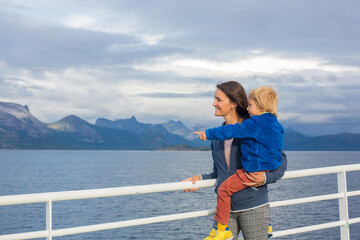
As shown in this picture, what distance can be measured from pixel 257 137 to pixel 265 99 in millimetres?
292

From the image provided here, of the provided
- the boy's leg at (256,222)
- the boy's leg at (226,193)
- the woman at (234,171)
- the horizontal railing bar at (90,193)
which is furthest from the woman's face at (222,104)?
the boy's leg at (256,222)

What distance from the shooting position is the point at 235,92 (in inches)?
105

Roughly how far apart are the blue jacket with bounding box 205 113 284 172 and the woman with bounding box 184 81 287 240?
0.33 feet

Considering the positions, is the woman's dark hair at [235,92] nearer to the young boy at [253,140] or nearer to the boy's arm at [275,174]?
the young boy at [253,140]

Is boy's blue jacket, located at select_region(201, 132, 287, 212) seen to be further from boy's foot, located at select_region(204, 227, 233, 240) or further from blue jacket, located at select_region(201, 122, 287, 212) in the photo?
boy's foot, located at select_region(204, 227, 233, 240)

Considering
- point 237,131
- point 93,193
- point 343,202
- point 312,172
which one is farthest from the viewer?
point 343,202

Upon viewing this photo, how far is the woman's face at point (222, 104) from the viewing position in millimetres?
2686

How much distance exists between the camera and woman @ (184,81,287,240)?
262 cm

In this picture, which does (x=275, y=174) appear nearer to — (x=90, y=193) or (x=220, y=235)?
(x=220, y=235)

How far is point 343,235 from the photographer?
378cm

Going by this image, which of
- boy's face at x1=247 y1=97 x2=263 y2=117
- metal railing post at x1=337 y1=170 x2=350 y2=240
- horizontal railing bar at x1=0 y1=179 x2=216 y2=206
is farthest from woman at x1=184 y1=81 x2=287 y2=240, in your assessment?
metal railing post at x1=337 y1=170 x2=350 y2=240

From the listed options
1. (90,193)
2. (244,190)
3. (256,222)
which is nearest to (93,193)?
(90,193)

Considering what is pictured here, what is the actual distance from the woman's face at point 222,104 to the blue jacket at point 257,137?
0.24 m

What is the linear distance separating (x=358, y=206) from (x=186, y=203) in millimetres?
16257
